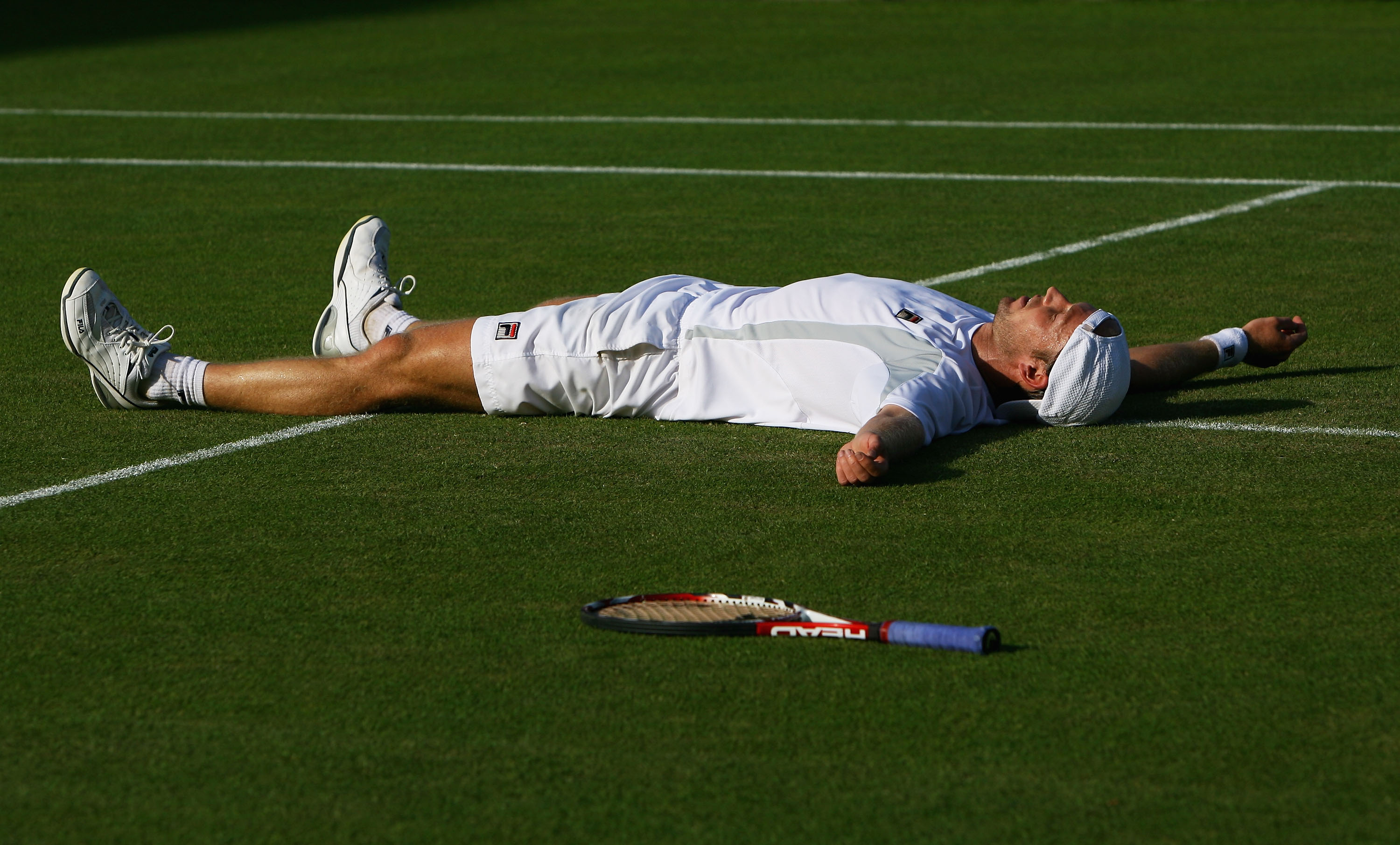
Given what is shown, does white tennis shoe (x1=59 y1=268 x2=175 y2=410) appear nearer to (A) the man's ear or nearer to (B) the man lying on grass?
(B) the man lying on grass

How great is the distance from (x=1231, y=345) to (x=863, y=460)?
7.32 ft

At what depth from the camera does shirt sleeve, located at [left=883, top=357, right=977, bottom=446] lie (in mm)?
5469

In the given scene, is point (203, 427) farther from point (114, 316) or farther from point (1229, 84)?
point (1229, 84)

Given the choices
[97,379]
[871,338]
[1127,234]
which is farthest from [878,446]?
[1127,234]

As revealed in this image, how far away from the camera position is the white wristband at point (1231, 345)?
658cm

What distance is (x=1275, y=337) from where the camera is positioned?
6.59 meters

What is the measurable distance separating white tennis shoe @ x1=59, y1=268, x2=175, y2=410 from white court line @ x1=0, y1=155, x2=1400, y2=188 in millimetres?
6207

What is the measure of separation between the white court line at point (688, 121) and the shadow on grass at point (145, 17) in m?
7.03

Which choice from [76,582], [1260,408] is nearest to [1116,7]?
[1260,408]

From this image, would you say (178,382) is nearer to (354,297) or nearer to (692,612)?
(354,297)

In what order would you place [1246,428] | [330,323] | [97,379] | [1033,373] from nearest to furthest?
[1033,373] < [1246,428] < [97,379] < [330,323]

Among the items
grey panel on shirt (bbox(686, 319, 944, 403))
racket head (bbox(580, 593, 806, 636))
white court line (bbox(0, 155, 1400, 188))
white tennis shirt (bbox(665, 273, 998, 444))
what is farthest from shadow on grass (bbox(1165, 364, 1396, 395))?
Result: white court line (bbox(0, 155, 1400, 188))

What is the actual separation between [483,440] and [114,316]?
160cm

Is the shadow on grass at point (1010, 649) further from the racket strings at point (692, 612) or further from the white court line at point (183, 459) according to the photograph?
the white court line at point (183, 459)
